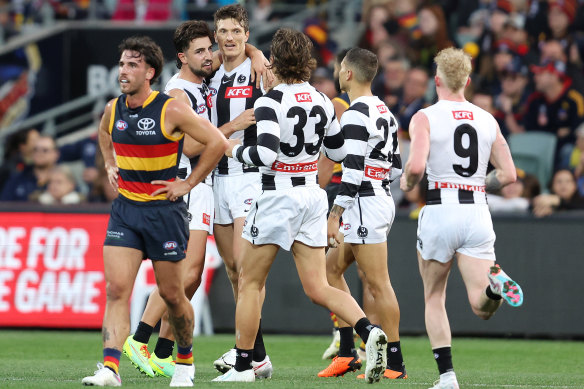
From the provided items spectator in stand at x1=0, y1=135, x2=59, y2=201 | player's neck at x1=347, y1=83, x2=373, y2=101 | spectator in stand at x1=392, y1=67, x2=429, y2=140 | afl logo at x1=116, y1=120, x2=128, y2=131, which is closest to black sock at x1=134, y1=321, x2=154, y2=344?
afl logo at x1=116, y1=120, x2=128, y2=131

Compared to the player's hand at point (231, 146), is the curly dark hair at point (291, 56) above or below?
above

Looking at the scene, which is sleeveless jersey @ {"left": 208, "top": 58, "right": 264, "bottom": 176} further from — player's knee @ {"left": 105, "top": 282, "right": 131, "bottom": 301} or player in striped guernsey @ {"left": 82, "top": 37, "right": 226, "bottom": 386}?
→ player's knee @ {"left": 105, "top": 282, "right": 131, "bottom": 301}

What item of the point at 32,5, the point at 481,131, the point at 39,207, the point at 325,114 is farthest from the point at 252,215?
the point at 32,5

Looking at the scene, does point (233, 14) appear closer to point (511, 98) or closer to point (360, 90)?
point (360, 90)

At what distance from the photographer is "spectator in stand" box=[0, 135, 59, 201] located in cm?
1576

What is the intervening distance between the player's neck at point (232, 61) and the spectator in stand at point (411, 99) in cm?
641

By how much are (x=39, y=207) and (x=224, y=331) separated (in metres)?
2.91

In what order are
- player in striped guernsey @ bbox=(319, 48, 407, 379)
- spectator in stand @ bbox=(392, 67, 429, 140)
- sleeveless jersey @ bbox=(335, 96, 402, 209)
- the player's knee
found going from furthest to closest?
spectator in stand @ bbox=(392, 67, 429, 140) < player in striped guernsey @ bbox=(319, 48, 407, 379) < sleeveless jersey @ bbox=(335, 96, 402, 209) < the player's knee

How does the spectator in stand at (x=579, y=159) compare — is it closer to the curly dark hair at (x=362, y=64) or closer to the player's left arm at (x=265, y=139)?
the curly dark hair at (x=362, y=64)

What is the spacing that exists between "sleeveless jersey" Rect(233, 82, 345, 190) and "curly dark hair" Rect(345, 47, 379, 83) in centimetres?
86

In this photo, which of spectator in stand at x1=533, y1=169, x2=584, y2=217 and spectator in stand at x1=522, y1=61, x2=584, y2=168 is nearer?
spectator in stand at x1=533, y1=169, x2=584, y2=217

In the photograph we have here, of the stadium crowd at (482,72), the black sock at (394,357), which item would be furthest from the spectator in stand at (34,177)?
the black sock at (394,357)

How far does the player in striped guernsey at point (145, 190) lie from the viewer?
7508mm

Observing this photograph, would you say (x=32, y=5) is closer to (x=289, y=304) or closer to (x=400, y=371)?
(x=289, y=304)
